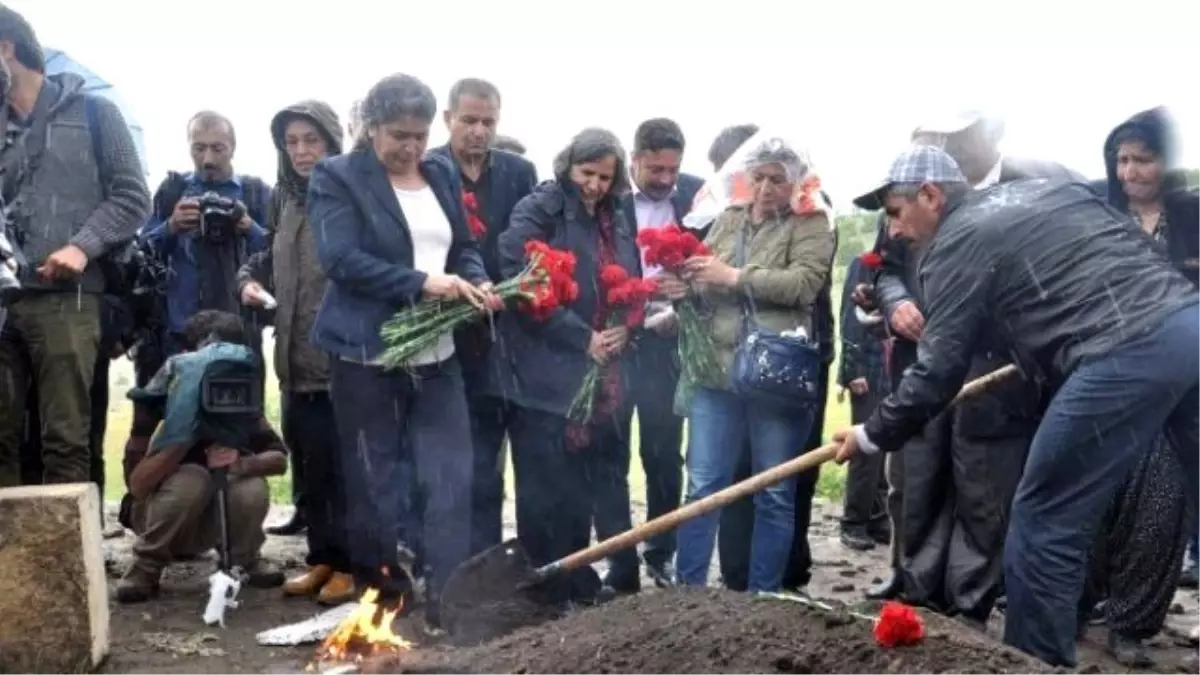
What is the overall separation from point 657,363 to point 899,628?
2.47 meters

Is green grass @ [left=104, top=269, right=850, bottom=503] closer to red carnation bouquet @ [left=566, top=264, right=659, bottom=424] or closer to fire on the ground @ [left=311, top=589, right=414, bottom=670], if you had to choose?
red carnation bouquet @ [left=566, top=264, right=659, bottom=424]

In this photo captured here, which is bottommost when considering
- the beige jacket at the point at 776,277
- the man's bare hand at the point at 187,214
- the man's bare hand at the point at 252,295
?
the man's bare hand at the point at 252,295

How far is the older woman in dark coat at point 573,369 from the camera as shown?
19.4ft

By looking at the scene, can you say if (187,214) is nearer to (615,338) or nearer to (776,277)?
(615,338)

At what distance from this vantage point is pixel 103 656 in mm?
5230

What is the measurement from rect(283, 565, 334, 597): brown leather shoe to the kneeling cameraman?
0.22m

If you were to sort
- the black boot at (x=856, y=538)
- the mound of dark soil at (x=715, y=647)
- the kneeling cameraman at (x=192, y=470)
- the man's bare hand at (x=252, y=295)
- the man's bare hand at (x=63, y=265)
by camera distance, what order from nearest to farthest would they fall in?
the mound of dark soil at (x=715, y=647)
the man's bare hand at (x=63, y=265)
the kneeling cameraman at (x=192, y=470)
the man's bare hand at (x=252, y=295)
the black boot at (x=856, y=538)

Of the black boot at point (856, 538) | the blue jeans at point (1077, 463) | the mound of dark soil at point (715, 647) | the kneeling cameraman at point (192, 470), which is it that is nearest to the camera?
the mound of dark soil at point (715, 647)

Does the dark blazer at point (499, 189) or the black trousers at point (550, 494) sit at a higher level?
the dark blazer at point (499, 189)

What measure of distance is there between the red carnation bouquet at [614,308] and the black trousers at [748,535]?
0.92m

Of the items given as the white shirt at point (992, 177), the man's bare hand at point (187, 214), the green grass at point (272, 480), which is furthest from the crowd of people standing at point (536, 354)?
the green grass at point (272, 480)

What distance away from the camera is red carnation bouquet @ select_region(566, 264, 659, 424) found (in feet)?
19.4

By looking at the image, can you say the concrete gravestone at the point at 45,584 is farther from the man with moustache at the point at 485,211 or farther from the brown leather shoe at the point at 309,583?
the man with moustache at the point at 485,211

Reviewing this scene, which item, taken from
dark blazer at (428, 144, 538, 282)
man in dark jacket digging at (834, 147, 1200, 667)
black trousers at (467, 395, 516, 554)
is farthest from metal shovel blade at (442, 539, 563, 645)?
man in dark jacket digging at (834, 147, 1200, 667)
